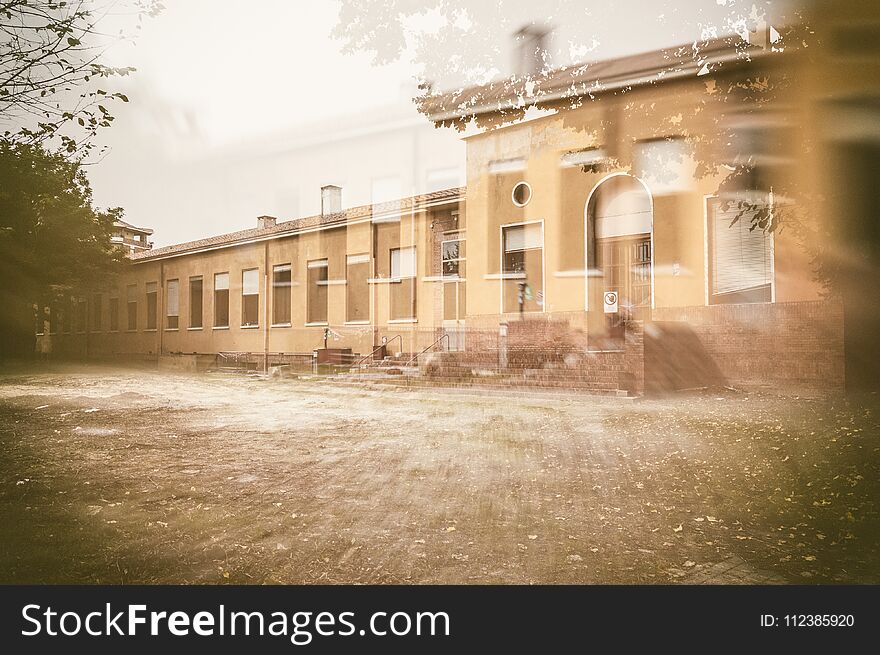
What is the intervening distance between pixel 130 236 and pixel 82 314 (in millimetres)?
897

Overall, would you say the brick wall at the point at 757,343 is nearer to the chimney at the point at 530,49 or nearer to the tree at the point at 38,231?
the chimney at the point at 530,49

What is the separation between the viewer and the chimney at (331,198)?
396 cm

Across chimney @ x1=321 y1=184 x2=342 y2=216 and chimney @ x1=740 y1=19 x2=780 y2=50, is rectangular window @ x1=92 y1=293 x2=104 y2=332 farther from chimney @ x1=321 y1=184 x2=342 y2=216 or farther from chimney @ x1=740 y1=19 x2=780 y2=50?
chimney @ x1=740 y1=19 x2=780 y2=50

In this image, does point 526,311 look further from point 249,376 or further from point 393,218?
point 249,376

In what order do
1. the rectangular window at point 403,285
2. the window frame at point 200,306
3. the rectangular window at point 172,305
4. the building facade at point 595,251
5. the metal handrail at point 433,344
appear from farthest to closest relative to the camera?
the metal handrail at point 433,344 → the rectangular window at point 403,285 → the window frame at point 200,306 → the rectangular window at point 172,305 → the building facade at point 595,251

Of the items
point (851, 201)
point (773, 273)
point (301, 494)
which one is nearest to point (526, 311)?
point (773, 273)

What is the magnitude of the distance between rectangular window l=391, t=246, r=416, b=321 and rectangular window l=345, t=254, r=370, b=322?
34cm

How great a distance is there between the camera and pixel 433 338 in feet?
22.2

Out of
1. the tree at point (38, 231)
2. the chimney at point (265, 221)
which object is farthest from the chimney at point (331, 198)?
the tree at point (38, 231)

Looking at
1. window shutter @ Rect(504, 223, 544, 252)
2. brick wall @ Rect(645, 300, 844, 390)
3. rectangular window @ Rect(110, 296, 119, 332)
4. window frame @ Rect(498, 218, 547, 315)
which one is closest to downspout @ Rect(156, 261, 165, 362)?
rectangular window @ Rect(110, 296, 119, 332)

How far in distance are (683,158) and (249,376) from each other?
15.6ft

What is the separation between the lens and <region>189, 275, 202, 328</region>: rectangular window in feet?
17.6

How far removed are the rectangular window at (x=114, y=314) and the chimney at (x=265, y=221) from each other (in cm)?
126

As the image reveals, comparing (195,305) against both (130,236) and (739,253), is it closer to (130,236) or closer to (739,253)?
(130,236)
